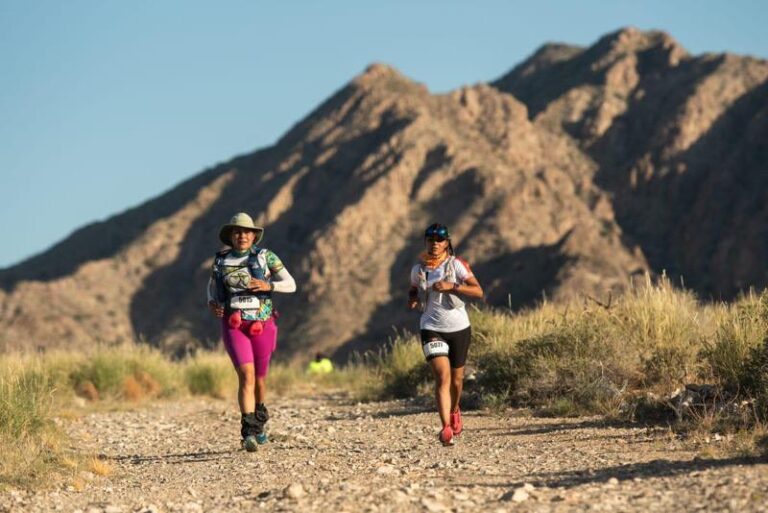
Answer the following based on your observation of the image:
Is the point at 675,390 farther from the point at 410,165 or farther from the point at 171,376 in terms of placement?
the point at 410,165

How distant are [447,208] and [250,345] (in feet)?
194

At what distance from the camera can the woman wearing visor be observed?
10078 mm

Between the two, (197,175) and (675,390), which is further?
(197,175)

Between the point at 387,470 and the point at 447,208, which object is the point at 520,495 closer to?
the point at 387,470

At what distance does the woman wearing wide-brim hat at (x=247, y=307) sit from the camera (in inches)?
412

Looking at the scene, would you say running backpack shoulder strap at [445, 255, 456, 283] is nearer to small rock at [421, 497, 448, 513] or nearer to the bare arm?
the bare arm

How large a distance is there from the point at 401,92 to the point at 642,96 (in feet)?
61.7

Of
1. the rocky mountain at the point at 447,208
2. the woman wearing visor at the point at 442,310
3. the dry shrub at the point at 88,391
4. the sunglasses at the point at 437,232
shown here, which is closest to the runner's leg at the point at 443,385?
the woman wearing visor at the point at 442,310

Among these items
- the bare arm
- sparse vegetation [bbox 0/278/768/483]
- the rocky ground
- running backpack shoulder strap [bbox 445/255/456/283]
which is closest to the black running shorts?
the bare arm

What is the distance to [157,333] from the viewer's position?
227ft

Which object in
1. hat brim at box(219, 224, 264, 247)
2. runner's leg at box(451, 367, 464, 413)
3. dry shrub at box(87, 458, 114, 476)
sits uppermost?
hat brim at box(219, 224, 264, 247)

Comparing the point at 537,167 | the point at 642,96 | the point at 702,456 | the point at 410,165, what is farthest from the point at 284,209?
the point at 702,456

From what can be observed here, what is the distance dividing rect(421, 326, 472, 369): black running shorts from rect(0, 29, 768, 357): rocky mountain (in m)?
44.8

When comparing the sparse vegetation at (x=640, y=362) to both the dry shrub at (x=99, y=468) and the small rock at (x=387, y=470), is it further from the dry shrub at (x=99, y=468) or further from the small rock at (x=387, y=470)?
the dry shrub at (x=99, y=468)
